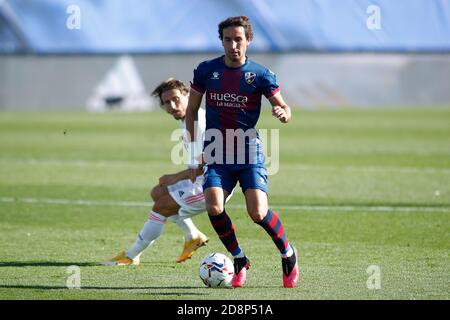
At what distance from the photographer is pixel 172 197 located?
946 cm

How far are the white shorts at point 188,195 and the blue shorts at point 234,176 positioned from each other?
38.9 inches

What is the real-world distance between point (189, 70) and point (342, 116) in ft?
35.8

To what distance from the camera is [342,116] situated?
37594mm

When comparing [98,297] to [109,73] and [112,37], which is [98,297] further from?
[109,73]

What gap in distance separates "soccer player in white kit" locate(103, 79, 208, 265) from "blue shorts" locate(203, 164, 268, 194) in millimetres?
904

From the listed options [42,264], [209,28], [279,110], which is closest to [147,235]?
[42,264]

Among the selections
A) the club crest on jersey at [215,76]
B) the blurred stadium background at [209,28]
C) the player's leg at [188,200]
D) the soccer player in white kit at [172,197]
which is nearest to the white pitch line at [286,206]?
the player's leg at [188,200]

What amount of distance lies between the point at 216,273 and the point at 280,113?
1.43 meters

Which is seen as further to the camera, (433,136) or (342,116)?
(342,116)

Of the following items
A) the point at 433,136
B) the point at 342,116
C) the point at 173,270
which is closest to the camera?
the point at 173,270

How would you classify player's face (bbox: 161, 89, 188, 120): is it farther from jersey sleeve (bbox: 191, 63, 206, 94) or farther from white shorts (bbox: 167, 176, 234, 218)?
jersey sleeve (bbox: 191, 63, 206, 94)

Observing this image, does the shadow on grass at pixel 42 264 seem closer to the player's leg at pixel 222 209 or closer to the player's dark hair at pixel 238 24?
the player's leg at pixel 222 209
